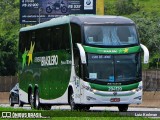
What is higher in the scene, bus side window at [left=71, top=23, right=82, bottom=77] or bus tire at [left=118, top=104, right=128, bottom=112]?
bus side window at [left=71, top=23, right=82, bottom=77]

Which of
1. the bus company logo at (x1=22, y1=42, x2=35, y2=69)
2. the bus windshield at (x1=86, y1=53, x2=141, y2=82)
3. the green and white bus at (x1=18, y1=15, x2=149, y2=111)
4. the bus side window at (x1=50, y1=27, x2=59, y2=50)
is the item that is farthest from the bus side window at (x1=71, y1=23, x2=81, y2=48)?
the bus company logo at (x1=22, y1=42, x2=35, y2=69)

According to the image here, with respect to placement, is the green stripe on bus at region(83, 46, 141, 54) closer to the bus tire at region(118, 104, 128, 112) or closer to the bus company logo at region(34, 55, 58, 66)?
the bus tire at region(118, 104, 128, 112)

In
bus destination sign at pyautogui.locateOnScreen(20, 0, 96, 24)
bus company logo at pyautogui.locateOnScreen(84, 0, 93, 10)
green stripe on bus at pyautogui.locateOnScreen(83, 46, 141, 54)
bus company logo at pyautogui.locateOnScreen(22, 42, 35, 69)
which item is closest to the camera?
green stripe on bus at pyautogui.locateOnScreen(83, 46, 141, 54)

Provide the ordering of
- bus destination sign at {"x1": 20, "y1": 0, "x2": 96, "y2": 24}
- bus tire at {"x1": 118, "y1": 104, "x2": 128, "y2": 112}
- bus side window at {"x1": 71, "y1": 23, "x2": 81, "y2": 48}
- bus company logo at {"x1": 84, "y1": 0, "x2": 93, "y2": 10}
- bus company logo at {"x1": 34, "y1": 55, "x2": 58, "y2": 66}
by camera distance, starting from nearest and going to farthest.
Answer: bus side window at {"x1": 71, "y1": 23, "x2": 81, "y2": 48} → bus tire at {"x1": 118, "y1": 104, "x2": 128, "y2": 112} → bus company logo at {"x1": 34, "y1": 55, "x2": 58, "y2": 66} → bus company logo at {"x1": 84, "y1": 0, "x2": 93, "y2": 10} → bus destination sign at {"x1": 20, "y1": 0, "x2": 96, "y2": 24}

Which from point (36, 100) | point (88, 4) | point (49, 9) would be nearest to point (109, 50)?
point (36, 100)

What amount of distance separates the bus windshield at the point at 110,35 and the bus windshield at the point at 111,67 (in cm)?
57

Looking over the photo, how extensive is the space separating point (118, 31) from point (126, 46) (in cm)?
75

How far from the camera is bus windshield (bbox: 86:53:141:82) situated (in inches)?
1134

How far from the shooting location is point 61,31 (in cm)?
3127

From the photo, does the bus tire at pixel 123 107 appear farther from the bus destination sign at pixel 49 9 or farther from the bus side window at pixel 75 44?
the bus destination sign at pixel 49 9

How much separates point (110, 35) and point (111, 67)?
4.35 ft

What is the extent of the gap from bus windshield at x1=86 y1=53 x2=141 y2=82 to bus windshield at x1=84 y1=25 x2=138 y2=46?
568 millimetres

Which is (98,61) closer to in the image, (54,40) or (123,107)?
(123,107)

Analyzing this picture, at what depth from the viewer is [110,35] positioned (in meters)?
29.2
